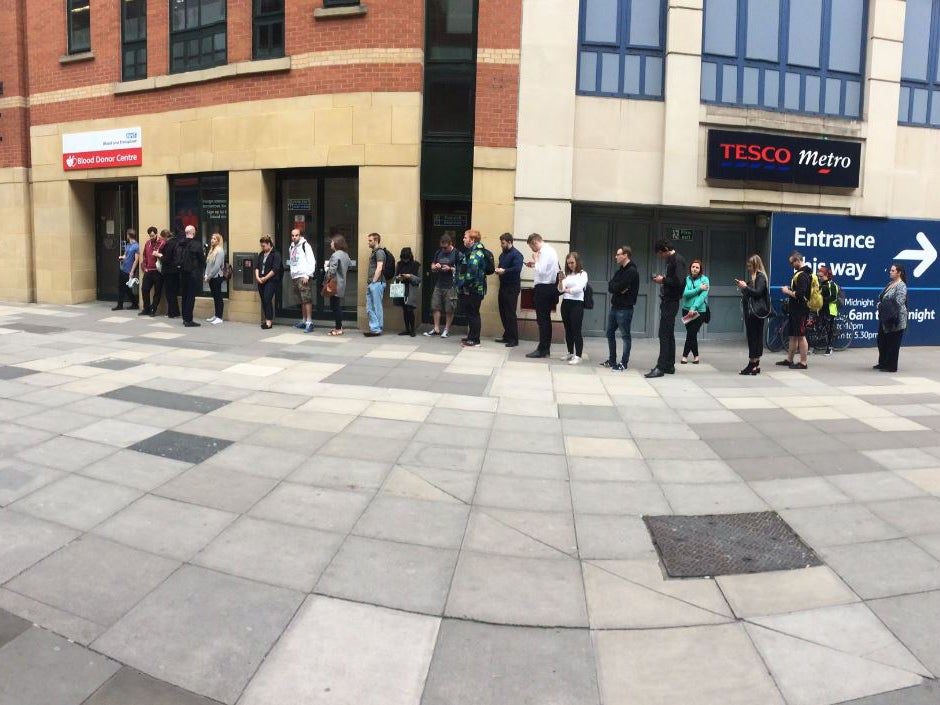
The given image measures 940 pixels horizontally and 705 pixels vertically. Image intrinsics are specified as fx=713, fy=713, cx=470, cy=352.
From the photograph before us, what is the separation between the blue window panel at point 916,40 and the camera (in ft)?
46.4

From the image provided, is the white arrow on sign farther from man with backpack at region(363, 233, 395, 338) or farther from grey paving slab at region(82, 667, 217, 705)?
grey paving slab at region(82, 667, 217, 705)

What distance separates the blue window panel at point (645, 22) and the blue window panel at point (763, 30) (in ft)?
5.80

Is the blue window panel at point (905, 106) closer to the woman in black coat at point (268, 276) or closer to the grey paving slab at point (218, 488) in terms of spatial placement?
the woman in black coat at point (268, 276)

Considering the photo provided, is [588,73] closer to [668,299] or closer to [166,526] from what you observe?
[668,299]

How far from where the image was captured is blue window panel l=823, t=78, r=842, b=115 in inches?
539

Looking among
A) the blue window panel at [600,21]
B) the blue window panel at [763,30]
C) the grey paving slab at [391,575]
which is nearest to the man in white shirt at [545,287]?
the blue window panel at [600,21]

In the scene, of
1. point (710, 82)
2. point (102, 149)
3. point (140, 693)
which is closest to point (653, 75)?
point (710, 82)

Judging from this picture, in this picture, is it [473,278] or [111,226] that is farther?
[111,226]

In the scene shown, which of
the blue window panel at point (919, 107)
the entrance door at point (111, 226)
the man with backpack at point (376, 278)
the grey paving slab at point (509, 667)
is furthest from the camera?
the entrance door at point (111, 226)

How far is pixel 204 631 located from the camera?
134 inches

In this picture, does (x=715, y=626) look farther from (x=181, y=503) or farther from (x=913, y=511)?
(x=181, y=503)

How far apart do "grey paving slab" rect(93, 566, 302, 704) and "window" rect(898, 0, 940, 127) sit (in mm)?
15444

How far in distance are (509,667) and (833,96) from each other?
14053mm

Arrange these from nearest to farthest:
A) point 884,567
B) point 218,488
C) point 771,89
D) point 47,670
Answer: point 47,670
point 884,567
point 218,488
point 771,89
